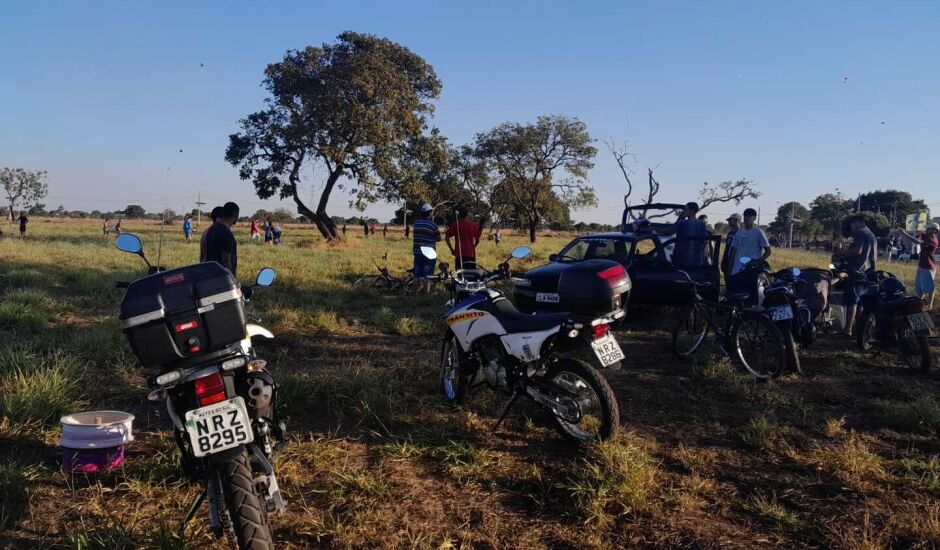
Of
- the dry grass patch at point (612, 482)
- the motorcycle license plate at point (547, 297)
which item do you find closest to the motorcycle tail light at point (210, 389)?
the dry grass patch at point (612, 482)

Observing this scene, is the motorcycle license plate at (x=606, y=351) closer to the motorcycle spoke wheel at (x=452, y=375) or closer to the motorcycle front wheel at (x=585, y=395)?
the motorcycle front wheel at (x=585, y=395)

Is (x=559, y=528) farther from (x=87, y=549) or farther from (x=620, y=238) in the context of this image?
(x=620, y=238)

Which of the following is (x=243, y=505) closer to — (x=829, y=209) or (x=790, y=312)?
(x=790, y=312)

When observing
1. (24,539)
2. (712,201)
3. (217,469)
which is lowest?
(24,539)

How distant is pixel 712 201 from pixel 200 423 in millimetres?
36398

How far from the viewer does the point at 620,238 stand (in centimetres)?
866

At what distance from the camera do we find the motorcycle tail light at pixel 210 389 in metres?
2.45

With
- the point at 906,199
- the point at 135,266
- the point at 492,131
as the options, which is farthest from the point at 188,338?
the point at 906,199

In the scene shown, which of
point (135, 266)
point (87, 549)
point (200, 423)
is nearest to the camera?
point (200, 423)

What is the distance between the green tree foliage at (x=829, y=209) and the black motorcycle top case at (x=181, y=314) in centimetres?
8752

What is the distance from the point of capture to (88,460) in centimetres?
328

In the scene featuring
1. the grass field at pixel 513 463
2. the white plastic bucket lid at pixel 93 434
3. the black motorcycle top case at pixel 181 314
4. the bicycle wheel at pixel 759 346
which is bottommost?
the grass field at pixel 513 463

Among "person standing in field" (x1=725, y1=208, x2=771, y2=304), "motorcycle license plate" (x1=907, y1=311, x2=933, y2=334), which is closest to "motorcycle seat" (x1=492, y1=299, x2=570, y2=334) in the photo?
"motorcycle license plate" (x1=907, y1=311, x2=933, y2=334)

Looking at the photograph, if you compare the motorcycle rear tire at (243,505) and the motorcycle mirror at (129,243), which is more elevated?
the motorcycle mirror at (129,243)
